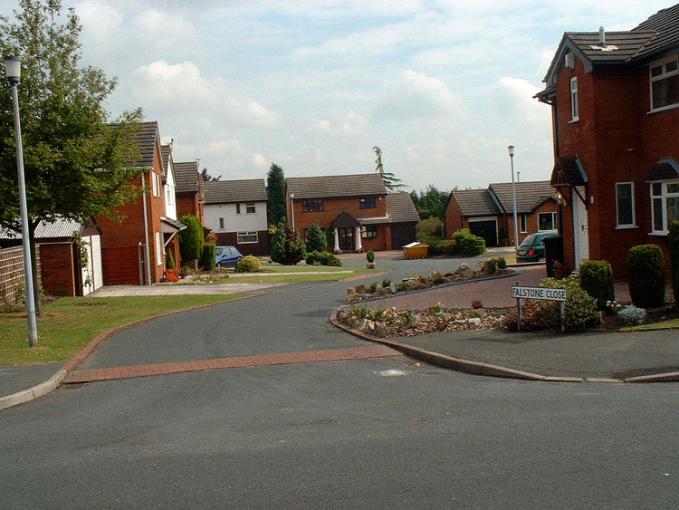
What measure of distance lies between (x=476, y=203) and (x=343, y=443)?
6165cm

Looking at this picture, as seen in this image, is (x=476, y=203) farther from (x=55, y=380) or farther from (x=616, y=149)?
(x=55, y=380)

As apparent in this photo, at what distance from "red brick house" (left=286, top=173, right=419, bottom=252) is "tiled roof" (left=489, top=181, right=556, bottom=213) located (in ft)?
29.7

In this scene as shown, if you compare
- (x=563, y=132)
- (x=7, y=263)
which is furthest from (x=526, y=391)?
(x=7, y=263)

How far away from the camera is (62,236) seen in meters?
28.7

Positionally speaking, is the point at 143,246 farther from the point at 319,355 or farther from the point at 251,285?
the point at 319,355

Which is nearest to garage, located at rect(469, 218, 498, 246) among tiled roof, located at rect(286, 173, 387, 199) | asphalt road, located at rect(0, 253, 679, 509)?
tiled roof, located at rect(286, 173, 387, 199)

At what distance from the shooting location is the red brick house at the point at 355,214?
73938 millimetres

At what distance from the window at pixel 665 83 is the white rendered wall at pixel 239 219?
5749cm

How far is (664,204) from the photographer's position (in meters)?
21.8

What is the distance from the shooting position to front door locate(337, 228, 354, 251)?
241ft

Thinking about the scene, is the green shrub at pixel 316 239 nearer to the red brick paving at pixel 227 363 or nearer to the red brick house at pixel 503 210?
the red brick house at pixel 503 210

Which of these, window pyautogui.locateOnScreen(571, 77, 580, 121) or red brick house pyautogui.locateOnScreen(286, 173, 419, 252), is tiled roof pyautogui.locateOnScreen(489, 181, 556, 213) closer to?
red brick house pyautogui.locateOnScreen(286, 173, 419, 252)

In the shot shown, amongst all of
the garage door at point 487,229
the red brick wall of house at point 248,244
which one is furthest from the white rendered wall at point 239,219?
the garage door at point 487,229

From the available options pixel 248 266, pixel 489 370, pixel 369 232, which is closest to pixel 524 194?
pixel 369 232
